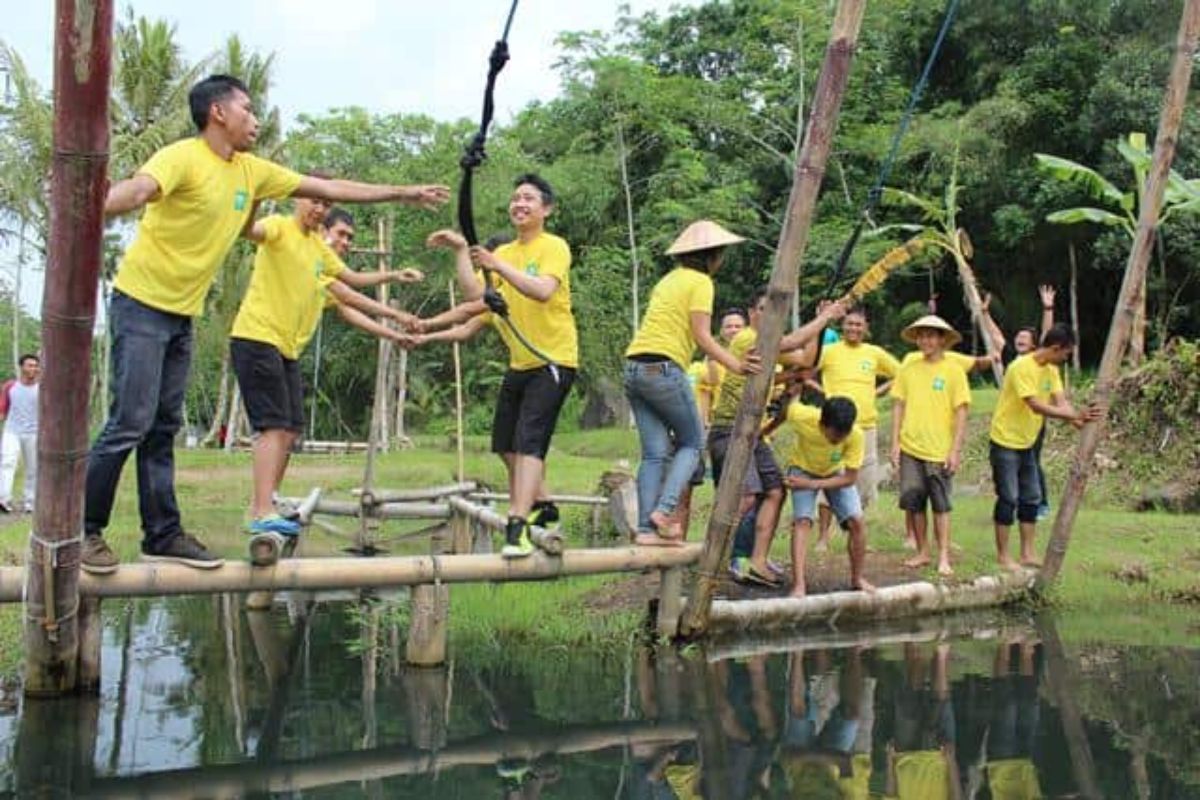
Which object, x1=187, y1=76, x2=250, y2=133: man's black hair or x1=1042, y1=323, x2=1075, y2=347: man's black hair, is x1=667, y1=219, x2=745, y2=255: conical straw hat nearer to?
x1=187, y1=76, x2=250, y2=133: man's black hair

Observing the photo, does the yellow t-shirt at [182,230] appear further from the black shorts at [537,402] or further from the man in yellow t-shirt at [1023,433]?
the man in yellow t-shirt at [1023,433]

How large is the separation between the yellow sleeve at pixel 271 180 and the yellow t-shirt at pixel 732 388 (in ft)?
10.5

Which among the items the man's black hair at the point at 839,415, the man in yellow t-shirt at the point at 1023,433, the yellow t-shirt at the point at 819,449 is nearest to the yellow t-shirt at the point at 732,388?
the yellow t-shirt at the point at 819,449

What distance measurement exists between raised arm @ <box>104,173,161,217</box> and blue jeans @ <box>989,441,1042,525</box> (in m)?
6.11

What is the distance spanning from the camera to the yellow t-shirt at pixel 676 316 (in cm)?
626

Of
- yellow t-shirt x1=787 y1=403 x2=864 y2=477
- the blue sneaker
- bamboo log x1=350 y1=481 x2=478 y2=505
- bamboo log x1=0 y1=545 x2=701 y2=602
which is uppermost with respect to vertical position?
yellow t-shirt x1=787 y1=403 x2=864 y2=477

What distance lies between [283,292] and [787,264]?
97.8 inches

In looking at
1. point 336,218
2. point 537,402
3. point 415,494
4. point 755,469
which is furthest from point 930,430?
point 415,494

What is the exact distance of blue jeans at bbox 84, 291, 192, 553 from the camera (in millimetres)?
4738

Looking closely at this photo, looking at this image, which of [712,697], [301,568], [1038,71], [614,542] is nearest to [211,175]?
[301,568]

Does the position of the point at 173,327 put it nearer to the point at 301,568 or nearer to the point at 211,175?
the point at 211,175

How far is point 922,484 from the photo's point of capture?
848 cm

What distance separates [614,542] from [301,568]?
18.5 ft

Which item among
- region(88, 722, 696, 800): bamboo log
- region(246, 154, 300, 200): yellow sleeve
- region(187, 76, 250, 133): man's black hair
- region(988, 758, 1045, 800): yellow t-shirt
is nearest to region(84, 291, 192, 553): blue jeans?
region(246, 154, 300, 200): yellow sleeve
